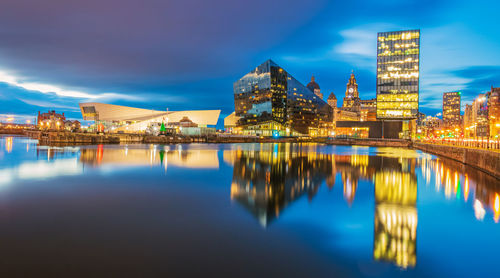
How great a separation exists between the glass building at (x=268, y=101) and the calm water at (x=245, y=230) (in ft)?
336

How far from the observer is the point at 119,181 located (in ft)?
61.0

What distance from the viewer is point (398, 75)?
4146 inches

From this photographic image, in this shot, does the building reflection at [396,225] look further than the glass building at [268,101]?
No

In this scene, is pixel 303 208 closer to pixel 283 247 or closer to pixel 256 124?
pixel 283 247

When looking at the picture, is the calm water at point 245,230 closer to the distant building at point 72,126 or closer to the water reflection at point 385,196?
the water reflection at point 385,196

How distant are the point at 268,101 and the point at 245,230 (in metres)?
110

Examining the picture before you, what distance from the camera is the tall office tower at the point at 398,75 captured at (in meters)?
104

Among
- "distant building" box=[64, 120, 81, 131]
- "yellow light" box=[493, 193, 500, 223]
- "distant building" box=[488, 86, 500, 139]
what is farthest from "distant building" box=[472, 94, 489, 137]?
"distant building" box=[64, 120, 81, 131]

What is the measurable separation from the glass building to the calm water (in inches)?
4027

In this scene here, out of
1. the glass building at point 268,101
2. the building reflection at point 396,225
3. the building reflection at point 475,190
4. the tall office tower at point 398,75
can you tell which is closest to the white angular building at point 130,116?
the glass building at point 268,101

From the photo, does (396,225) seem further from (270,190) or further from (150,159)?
(150,159)

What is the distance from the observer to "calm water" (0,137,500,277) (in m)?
6.74

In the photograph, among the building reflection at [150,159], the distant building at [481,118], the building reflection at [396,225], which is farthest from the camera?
the distant building at [481,118]

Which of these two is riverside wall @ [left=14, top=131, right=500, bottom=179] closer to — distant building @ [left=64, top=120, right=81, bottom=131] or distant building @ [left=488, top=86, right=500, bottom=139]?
distant building @ [left=64, top=120, right=81, bottom=131]
